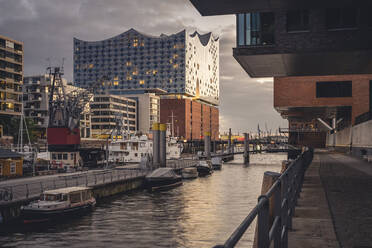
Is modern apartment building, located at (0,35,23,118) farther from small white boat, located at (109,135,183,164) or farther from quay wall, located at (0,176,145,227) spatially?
quay wall, located at (0,176,145,227)

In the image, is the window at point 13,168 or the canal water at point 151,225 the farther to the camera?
the window at point 13,168

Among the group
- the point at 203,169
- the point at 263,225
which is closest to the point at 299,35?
the point at 263,225

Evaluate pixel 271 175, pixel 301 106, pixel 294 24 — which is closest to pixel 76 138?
pixel 301 106

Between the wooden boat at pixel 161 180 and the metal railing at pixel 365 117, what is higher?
the metal railing at pixel 365 117

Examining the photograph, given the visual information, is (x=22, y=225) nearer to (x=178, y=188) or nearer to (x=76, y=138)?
(x=178, y=188)

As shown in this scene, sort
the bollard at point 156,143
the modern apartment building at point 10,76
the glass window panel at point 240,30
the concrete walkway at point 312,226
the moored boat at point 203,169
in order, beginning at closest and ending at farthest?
the concrete walkway at point 312,226
the glass window panel at point 240,30
the bollard at point 156,143
the moored boat at point 203,169
the modern apartment building at point 10,76

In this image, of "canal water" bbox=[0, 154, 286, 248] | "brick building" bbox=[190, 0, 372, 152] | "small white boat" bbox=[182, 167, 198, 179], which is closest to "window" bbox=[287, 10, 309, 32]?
"brick building" bbox=[190, 0, 372, 152]

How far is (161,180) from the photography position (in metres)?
55.5

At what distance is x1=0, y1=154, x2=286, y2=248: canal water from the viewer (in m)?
26.9

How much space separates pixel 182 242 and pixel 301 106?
49471 millimetres

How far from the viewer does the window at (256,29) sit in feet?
111

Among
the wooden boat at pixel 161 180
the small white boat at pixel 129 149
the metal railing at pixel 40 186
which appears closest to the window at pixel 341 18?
the metal railing at pixel 40 186

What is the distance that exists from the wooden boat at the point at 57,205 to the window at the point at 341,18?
24769 mm

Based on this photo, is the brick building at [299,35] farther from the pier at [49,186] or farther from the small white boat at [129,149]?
the small white boat at [129,149]
